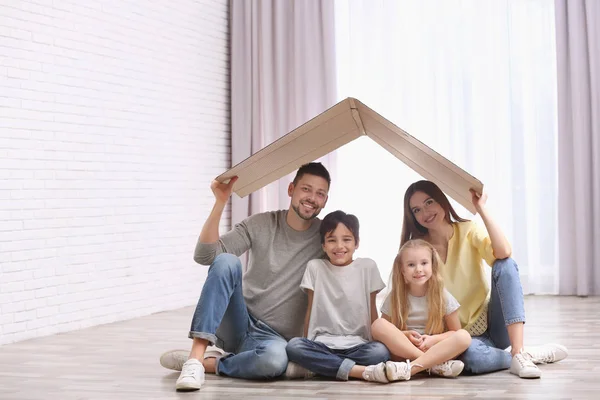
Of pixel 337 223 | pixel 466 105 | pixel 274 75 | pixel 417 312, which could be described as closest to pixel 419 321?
pixel 417 312

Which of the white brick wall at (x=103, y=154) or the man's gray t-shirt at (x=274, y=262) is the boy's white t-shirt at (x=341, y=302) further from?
the white brick wall at (x=103, y=154)

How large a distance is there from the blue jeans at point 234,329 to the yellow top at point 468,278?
2.06ft

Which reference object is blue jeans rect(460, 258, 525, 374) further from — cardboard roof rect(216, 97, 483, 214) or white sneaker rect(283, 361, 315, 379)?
white sneaker rect(283, 361, 315, 379)

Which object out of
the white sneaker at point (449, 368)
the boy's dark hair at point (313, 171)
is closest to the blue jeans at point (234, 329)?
the boy's dark hair at point (313, 171)

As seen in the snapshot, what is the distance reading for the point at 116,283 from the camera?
4.74m

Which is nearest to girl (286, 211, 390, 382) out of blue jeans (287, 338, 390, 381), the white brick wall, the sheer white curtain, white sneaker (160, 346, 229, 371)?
blue jeans (287, 338, 390, 381)

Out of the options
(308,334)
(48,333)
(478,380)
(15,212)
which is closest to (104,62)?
(15,212)

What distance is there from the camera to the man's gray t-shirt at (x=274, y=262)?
3.11m

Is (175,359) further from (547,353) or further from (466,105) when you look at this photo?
(466,105)

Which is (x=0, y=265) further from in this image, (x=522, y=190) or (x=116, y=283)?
(x=522, y=190)

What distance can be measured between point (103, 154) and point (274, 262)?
6.03 ft

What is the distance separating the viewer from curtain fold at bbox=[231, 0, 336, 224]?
5777 mm

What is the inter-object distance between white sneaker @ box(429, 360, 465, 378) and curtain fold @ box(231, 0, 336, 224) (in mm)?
2921

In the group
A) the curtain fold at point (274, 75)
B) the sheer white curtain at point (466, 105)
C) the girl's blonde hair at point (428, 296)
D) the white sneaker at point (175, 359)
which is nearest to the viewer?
the girl's blonde hair at point (428, 296)
